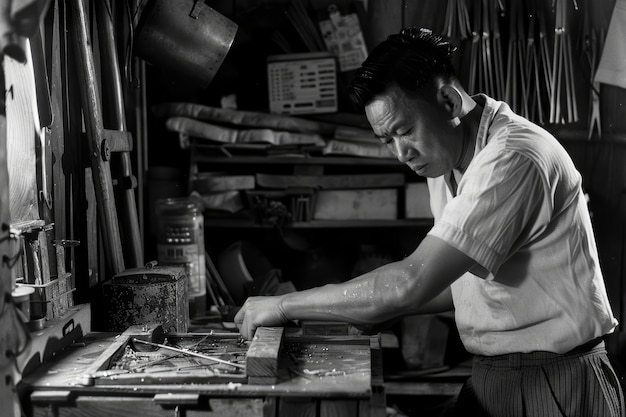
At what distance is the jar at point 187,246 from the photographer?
13.2 feet

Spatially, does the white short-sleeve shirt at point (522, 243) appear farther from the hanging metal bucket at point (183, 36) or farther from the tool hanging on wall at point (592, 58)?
the tool hanging on wall at point (592, 58)

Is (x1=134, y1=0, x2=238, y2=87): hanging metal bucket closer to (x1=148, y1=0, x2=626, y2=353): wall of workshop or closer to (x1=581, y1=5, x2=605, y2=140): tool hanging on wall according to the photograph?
(x1=148, y1=0, x2=626, y2=353): wall of workshop


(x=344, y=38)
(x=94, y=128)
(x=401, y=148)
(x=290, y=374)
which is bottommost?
(x=290, y=374)

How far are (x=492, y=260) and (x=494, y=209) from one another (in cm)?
14

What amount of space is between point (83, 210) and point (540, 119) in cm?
298

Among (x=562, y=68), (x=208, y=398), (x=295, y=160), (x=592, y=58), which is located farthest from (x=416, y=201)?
(x=208, y=398)

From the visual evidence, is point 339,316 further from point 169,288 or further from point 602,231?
point 602,231

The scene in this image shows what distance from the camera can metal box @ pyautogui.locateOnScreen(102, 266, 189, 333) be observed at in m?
2.81

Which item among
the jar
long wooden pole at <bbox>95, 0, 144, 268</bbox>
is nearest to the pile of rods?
the jar

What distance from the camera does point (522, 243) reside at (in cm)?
203

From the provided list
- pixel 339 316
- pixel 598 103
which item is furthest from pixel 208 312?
pixel 598 103

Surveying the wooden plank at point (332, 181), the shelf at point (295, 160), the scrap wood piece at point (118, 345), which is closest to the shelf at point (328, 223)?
the wooden plank at point (332, 181)

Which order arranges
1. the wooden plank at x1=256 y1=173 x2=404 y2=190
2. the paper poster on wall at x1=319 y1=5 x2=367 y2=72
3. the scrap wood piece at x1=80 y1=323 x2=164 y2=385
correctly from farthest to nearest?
the paper poster on wall at x1=319 y1=5 x2=367 y2=72 < the wooden plank at x1=256 y1=173 x2=404 y2=190 < the scrap wood piece at x1=80 y1=323 x2=164 y2=385

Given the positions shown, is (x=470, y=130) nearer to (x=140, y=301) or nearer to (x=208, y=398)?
(x=208, y=398)
